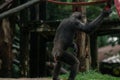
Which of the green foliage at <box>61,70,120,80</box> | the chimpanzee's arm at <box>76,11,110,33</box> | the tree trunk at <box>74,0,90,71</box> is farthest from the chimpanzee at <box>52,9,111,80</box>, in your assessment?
the tree trunk at <box>74,0,90,71</box>

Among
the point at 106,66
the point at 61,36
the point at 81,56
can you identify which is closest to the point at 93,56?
the point at 106,66

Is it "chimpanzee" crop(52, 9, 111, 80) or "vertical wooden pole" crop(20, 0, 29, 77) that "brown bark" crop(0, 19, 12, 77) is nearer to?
"vertical wooden pole" crop(20, 0, 29, 77)

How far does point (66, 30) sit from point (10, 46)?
4.73 m

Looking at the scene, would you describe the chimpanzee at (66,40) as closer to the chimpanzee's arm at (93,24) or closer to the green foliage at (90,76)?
the chimpanzee's arm at (93,24)

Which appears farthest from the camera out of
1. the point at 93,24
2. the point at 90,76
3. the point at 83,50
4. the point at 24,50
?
the point at 24,50

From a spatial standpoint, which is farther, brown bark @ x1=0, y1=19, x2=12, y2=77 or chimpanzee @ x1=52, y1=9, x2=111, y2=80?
brown bark @ x1=0, y1=19, x2=12, y2=77

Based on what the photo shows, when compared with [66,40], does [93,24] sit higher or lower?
higher

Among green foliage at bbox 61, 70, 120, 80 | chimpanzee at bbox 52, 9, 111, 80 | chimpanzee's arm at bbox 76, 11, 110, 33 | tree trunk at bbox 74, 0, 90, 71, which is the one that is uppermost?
chimpanzee's arm at bbox 76, 11, 110, 33

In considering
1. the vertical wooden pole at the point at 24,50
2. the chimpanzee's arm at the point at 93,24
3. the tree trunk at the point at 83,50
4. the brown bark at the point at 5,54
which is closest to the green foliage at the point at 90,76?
the tree trunk at the point at 83,50

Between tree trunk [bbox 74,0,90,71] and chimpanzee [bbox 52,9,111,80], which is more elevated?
chimpanzee [bbox 52,9,111,80]

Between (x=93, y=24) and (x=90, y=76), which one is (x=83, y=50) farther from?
(x=93, y=24)

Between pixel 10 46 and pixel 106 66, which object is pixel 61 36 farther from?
pixel 106 66

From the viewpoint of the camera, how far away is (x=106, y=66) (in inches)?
693

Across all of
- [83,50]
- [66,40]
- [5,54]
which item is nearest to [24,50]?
[5,54]
